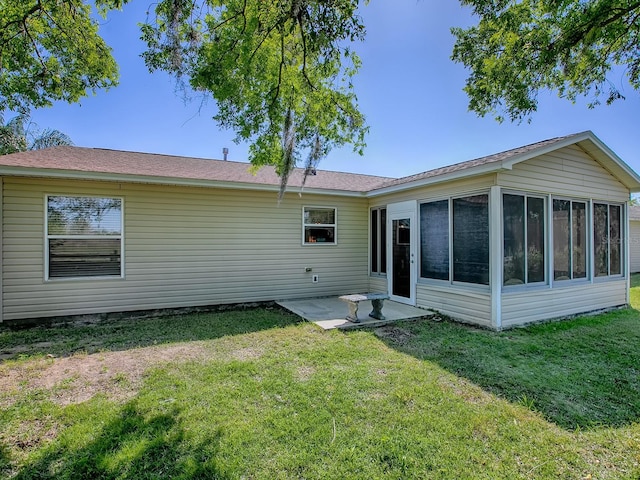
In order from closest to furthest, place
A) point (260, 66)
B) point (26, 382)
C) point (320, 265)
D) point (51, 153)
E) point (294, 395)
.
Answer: point (294, 395)
point (26, 382)
point (260, 66)
point (51, 153)
point (320, 265)

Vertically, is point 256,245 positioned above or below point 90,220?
below

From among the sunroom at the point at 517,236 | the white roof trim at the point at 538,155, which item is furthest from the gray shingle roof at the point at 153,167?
the sunroom at the point at 517,236

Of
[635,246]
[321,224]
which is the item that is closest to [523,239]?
[321,224]

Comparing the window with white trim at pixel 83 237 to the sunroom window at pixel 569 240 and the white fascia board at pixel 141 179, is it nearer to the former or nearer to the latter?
the white fascia board at pixel 141 179

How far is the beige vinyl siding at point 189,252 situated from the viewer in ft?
19.2

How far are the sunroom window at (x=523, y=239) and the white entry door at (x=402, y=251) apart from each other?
1.86 metres

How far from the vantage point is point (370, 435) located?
2578mm

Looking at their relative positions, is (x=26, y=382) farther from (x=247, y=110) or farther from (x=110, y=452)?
(x=247, y=110)

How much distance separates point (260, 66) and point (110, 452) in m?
5.05

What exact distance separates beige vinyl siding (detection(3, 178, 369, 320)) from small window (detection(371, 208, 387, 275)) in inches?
9.3

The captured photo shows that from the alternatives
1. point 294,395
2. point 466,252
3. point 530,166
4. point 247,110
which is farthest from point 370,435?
point 530,166

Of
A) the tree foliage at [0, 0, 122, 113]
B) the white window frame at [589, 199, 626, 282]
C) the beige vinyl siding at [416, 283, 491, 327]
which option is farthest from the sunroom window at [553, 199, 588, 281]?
the tree foliage at [0, 0, 122, 113]

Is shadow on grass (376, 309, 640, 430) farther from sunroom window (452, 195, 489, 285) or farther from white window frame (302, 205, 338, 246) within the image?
white window frame (302, 205, 338, 246)

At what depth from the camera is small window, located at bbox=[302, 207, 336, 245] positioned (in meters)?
8.32
